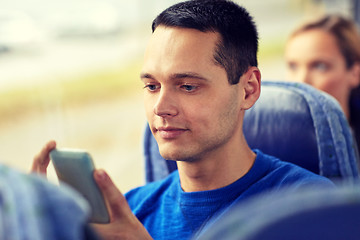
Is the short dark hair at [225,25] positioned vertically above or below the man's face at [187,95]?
above

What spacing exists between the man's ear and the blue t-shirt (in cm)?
14

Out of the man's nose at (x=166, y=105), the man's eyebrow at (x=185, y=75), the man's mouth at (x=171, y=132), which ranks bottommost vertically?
the man's mouth at (x=171, y=132)

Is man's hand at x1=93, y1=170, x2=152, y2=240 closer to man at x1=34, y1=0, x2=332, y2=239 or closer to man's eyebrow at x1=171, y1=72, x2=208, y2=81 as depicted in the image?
man at x1=34, y1=0, x2=332, y2=239

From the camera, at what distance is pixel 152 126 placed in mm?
1053

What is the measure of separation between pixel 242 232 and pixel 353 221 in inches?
4.4

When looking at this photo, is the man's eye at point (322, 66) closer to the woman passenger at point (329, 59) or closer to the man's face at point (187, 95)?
the woman passenger at point (329, 59)

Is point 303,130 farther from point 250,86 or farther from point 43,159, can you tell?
point 43,159

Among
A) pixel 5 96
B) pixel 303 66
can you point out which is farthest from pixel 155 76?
pixel 5 96

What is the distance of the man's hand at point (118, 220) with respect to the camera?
30.5 inches

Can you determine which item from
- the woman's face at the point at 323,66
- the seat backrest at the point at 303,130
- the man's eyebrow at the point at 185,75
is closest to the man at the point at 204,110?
the man's eyebrow at the point at 185,75

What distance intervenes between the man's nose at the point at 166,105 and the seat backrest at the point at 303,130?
0.45 meters

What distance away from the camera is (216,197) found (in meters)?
1.07

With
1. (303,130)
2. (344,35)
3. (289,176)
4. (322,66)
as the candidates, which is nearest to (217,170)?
(289,176)

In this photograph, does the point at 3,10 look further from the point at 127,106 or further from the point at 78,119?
the point at 127,106
